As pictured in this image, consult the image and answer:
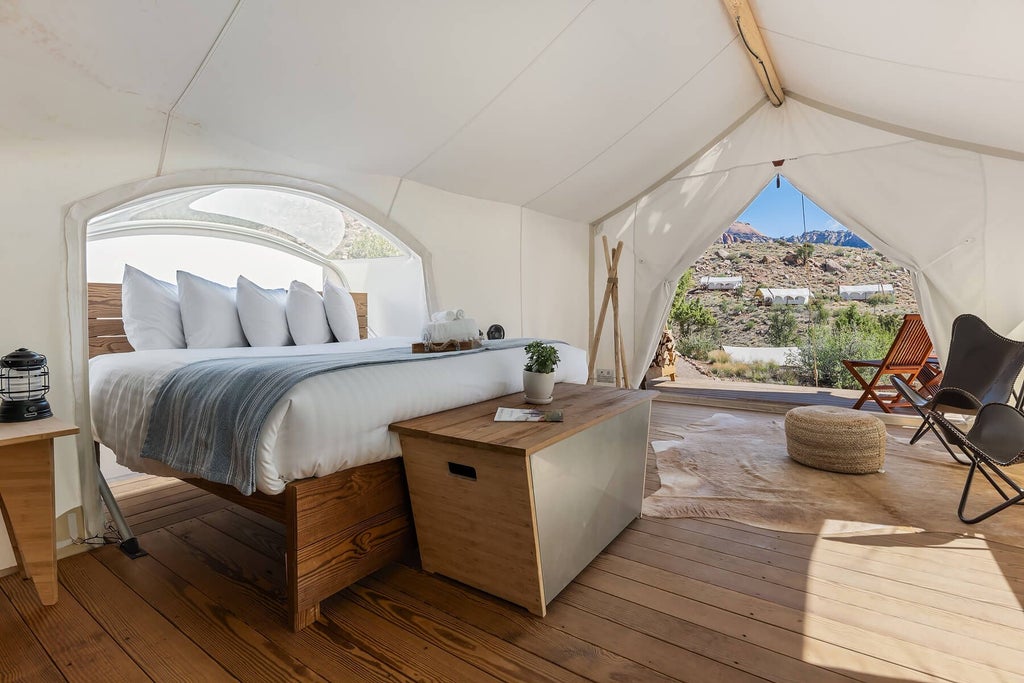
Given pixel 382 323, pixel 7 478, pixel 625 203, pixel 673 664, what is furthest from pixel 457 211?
pixel 673 664

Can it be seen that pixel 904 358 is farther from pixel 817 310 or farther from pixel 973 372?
pixel 973 372

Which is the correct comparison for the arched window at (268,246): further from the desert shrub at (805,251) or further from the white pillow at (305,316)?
the desert shrub at (805,251)

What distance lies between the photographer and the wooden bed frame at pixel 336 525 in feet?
4.91

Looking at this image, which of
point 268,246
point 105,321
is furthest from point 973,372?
point 105,321

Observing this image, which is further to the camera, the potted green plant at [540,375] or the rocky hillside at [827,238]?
the rocky hillside at [827,238]

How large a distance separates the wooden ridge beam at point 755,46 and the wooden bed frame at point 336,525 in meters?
3.19

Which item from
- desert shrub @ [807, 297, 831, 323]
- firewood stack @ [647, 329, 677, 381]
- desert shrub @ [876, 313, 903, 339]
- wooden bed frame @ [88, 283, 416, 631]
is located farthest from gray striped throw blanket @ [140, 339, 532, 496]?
desert shrub @ [876, 313, 903, 339]

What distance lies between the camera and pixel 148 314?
270 centimetres

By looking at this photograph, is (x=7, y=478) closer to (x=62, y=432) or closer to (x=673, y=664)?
(x=62, y=432)

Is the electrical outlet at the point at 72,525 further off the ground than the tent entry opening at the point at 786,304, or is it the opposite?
the tent entry opening at the point at 786,304

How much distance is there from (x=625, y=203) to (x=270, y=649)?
474 cm

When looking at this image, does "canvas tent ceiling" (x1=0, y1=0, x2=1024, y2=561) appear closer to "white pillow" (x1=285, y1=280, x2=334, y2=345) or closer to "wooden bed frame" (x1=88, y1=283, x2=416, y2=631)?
"white pillow" (x1=285, y1=280, x2=334, y2=345)

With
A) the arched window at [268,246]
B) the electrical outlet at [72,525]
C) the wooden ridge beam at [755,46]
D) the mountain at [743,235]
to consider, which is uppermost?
the wooden ridge beam at [755,46]

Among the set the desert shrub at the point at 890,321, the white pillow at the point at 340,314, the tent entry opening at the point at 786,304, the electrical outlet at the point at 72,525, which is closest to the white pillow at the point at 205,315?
the white pillow at the point at 340,314
